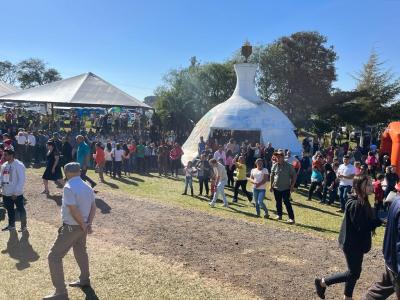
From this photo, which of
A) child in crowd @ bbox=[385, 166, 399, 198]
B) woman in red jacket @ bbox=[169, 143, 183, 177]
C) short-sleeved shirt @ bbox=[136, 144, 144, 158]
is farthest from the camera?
short-sleeved shirt @ bbox=[136, 144, 144, 158]

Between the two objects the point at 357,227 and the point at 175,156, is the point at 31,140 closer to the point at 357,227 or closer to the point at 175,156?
the point at 175,156

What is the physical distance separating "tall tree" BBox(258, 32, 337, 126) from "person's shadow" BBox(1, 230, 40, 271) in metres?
34.9

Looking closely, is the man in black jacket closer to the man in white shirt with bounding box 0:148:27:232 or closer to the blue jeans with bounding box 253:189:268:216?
the blue jeans with bounding box 253:189:268:216

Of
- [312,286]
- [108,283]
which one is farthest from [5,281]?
[312,286]

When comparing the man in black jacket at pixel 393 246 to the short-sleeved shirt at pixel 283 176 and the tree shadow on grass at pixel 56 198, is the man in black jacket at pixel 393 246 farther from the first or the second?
the tree shadow on grass at pixel 56 198

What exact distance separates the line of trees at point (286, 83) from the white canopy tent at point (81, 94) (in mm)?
11315

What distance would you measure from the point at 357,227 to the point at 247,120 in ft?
51.1

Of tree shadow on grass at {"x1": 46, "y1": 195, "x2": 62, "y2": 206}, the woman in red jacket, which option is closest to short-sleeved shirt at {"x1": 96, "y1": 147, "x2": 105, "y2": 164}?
the woman in red jacket

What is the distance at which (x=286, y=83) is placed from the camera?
40844 millimetres

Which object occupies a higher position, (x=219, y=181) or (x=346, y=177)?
(x=346, y=177)

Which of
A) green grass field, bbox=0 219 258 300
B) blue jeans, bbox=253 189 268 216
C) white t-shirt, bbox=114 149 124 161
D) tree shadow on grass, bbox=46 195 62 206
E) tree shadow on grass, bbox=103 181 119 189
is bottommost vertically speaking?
green grass field, bbox=0 219 258 300

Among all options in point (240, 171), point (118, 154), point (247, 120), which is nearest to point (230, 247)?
point (240, 171)

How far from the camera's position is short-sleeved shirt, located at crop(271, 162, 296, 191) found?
32.3 feet

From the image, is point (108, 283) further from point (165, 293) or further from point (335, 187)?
point (335, 187)
